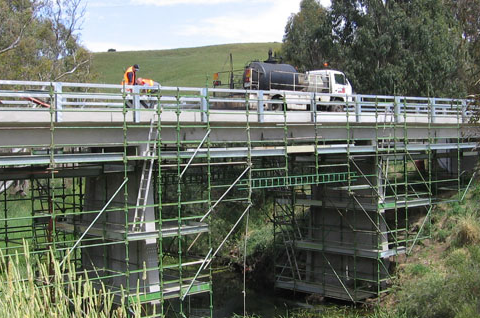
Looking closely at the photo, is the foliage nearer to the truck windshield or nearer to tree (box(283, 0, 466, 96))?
the truck windshield

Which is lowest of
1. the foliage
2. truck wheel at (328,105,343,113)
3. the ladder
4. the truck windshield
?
the foliage

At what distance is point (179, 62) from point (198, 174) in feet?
228

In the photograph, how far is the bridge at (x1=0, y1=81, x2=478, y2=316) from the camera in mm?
13453

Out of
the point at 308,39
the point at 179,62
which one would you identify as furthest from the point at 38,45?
the point at 179,62

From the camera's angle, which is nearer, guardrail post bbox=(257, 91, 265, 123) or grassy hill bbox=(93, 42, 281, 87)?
guardrail post bbox=(257, 91, 265, 123)

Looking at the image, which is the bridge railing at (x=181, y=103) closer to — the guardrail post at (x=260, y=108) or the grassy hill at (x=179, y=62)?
the guardrail post at (x=260, y=108)

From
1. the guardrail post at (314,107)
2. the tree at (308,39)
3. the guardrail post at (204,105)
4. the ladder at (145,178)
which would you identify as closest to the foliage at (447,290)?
the guardrail post at (314,107)

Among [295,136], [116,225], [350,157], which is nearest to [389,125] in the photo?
[350,157]

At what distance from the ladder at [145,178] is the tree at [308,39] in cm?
2869

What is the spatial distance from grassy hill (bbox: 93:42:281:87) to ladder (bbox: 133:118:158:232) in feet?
184

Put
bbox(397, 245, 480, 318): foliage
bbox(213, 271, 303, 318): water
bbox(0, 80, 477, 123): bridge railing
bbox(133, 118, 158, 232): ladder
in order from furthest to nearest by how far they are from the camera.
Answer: bbox(213, 271, 303, 318): water → bbox(397, 245, 480, 318): foliage → bbox(133, 118, 158, 232): ladder → bbox(0, 80, 477, 123): bridge railing

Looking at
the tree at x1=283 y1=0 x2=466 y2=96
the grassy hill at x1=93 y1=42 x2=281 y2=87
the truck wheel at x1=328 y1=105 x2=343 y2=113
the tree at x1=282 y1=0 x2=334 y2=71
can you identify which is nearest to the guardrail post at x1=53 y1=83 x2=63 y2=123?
the truck wheel at x1=328 y1=105 x2=343 y2=113

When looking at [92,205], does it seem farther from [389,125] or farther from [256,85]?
[389,125]

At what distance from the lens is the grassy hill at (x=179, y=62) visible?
253 ft
